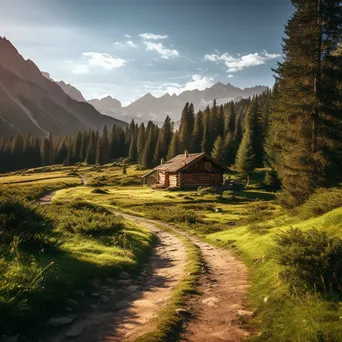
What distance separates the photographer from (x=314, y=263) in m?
7.13

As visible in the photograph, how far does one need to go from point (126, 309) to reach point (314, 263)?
15.5ft

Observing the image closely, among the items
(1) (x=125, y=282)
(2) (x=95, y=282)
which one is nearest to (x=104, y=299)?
(2) (x=95, y=282)

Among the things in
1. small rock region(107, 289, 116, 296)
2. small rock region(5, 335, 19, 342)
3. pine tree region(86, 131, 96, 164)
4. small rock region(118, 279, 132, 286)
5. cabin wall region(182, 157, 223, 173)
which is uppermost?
pine tree region(86, 131, 96, 164)

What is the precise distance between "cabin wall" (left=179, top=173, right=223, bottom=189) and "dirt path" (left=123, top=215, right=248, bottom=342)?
156 feet

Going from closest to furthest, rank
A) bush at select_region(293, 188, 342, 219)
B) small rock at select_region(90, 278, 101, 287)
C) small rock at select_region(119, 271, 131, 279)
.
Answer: small rock at select_region(90, 278, 101, 287), small rock at select_region(119, 271, 131, 279), bush at select_region(293, 188, 342, 219)

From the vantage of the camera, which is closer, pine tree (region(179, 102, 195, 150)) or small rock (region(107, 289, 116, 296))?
small rock (region(107, 289, 116, 296))

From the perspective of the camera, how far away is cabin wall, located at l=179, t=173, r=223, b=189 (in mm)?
60625

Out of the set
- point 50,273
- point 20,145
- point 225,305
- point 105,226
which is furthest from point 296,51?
point 20,145

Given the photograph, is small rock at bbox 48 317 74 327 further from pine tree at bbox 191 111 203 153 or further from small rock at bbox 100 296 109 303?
pine tree at bbox 191 111 203 153

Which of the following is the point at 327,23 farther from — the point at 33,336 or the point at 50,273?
the point at 33,336

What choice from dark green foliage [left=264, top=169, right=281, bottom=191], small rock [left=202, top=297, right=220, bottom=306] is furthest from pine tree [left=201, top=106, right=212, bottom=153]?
small rock [left=202, top=297, right=220, bottom=306]

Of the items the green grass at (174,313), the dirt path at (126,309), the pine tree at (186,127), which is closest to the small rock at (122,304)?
the dirt path at (126,309)

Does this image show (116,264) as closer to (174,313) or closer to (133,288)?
(133,288)

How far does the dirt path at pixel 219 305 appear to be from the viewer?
6223 mm
